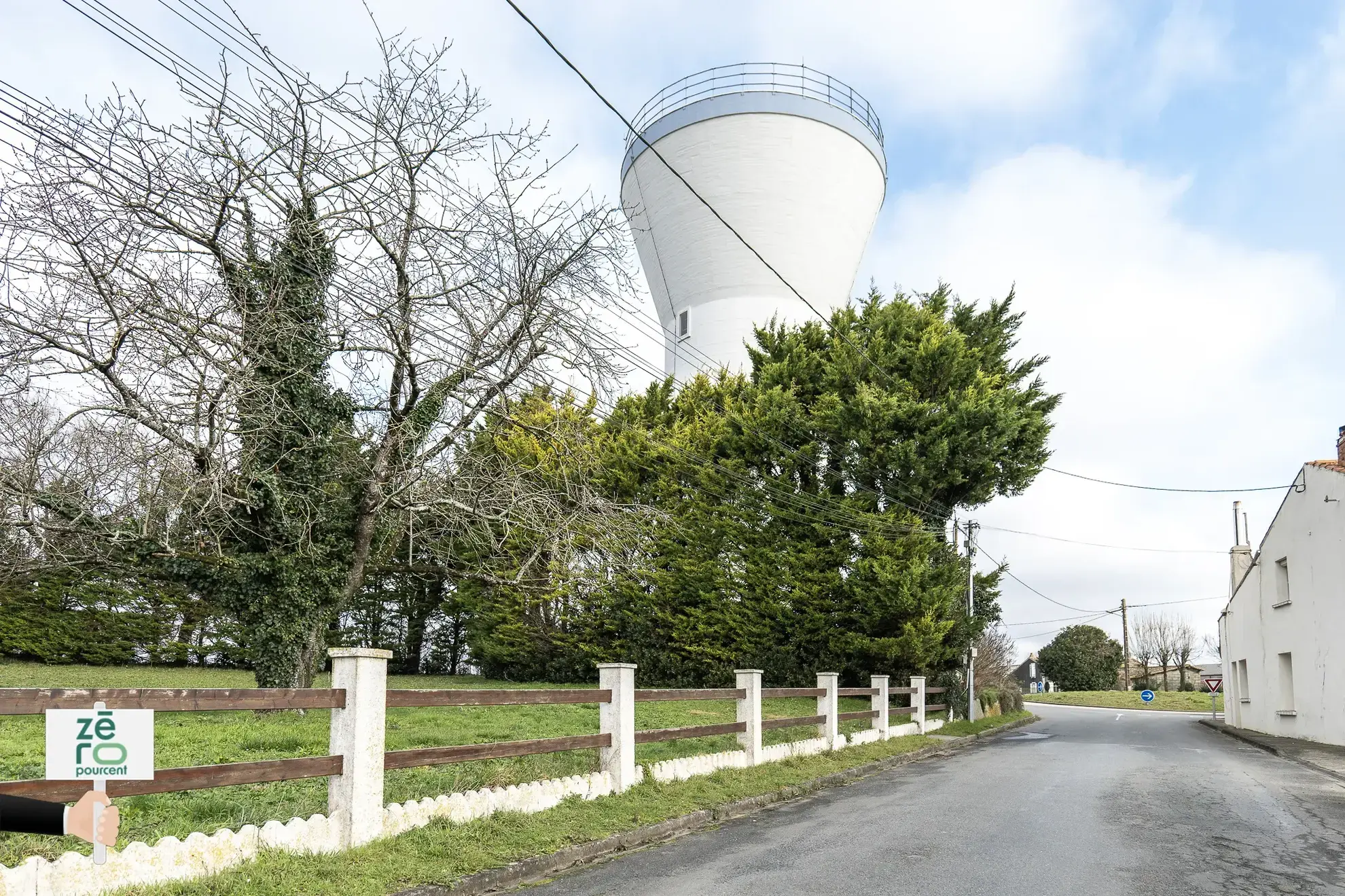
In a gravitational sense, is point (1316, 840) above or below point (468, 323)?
below

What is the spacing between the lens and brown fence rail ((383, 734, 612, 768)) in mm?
6102

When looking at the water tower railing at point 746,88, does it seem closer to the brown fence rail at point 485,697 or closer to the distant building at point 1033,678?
the brown fence rail at point 485,697

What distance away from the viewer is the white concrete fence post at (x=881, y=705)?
15.9 m

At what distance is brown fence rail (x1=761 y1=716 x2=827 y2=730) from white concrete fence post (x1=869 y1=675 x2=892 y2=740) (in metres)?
2.90

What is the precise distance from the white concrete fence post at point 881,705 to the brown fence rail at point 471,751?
359 inches

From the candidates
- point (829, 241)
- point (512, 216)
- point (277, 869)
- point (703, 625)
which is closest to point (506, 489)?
point (512, 216)

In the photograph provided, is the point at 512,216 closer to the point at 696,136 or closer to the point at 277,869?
the point at 277,869

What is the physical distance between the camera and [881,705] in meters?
16.0

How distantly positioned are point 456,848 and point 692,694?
4408 mm

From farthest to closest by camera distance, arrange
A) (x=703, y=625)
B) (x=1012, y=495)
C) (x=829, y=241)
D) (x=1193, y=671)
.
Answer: (x=1193, y=671), (x=829, y=241), (x=703, y=625), (x=1012, y=495)

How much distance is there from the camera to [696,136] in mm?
27375

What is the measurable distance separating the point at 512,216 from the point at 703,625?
581 inches

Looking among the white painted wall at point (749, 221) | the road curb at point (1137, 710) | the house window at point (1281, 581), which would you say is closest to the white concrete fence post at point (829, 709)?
the house window at point (1281, 581)

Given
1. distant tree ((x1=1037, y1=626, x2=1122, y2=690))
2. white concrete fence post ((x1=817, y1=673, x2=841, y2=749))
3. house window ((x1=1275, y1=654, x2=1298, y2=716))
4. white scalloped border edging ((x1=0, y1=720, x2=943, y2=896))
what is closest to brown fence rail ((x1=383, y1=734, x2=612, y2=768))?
white scalloped border edging ((x1=0, y1=720, x2=943, y2=896))
